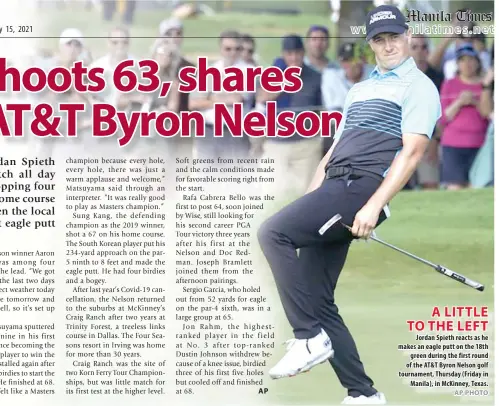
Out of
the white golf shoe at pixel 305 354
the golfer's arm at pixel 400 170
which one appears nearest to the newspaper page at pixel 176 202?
the white golf shoe at pixel 305 354

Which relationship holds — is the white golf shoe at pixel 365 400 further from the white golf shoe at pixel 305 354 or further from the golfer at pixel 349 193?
the white golf shoe at pixel 305 354

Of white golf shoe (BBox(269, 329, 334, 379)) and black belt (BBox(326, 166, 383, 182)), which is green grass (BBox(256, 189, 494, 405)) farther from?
black belt (BBox(326, 166, 383, 182))

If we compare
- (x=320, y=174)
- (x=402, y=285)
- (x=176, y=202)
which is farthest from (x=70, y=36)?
(x=402, y=285)

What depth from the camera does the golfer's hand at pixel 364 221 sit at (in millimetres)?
9539

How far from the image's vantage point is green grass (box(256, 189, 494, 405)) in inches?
392

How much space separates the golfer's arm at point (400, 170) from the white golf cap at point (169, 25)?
60.5 inches

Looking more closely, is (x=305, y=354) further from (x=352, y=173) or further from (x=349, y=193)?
(x=352, y=173)

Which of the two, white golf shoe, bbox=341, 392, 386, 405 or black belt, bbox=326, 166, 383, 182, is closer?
black belt, bbox=326, 166, 383, 182

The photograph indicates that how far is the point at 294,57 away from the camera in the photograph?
9.99m

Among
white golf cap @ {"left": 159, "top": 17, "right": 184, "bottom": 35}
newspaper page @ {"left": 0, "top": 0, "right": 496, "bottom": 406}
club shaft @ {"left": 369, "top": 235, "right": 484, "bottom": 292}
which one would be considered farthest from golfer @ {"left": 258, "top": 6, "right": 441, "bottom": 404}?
white golf cap @ {"left": 159, "top": 17, "right": 184, "bottom": 35}

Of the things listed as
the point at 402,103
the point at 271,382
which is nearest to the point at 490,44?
the point at 402,103

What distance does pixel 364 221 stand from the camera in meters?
9.57

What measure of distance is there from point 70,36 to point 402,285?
2511 millimetres

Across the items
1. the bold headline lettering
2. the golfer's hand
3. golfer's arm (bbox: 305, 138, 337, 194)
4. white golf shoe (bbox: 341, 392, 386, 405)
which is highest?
the bold headline lettering
